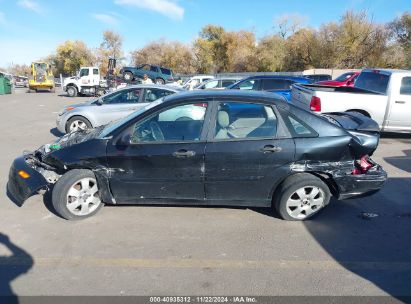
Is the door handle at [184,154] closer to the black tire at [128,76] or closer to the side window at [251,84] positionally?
the side window at [251,84]

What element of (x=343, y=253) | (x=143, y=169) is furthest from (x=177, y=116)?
(x=343, y=253)

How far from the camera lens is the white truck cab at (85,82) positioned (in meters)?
27.0

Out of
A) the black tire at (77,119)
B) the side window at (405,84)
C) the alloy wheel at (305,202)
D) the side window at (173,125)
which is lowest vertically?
the alloy wheel at (305,202)

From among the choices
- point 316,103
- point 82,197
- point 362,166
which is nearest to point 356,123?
point 362,166

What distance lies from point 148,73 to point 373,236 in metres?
27.4

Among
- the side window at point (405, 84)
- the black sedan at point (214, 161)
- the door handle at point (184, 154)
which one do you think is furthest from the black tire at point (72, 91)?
the door handle at point (184, 154)

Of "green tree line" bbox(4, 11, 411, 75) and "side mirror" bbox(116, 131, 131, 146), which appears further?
"green tree line" bbox(4, 11, 411, 75)

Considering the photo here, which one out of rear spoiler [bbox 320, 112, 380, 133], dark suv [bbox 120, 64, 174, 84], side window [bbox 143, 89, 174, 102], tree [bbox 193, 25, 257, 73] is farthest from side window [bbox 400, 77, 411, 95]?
tree [bbox 193, 25, 257, 73]

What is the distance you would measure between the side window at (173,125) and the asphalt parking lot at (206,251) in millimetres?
1037

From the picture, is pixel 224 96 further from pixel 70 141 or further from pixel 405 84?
pixel 405 84

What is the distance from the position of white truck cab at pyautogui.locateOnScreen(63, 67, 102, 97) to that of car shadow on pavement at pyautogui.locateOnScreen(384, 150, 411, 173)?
79.4ft

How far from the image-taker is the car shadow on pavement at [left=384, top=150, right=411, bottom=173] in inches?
252

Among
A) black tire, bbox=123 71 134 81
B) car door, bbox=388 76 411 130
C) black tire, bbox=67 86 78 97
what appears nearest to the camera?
car door, bbox=388 76 411 130

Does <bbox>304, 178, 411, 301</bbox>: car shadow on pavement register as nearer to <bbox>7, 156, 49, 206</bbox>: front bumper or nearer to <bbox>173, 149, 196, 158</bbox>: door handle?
<bbox>173, 149, 196, 158</bbox>: door handle
